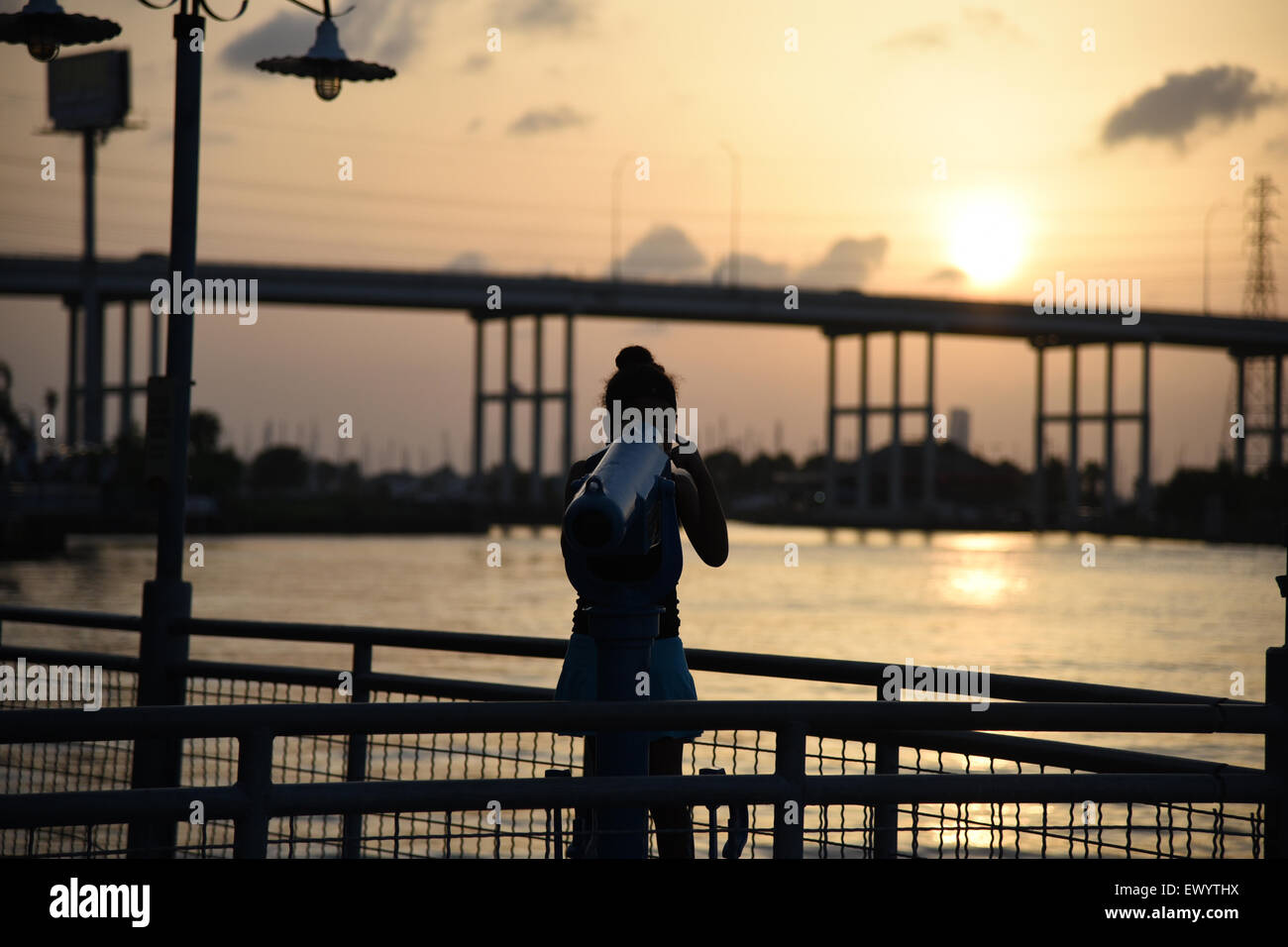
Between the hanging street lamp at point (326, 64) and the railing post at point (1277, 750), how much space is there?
727 cm

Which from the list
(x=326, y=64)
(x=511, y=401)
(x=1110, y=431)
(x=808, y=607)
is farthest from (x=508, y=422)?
(x=326, y=64)

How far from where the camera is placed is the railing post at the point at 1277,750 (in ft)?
12.1

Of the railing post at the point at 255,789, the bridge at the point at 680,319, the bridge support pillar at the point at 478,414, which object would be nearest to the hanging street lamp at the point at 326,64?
the railing post at the point at 255,789

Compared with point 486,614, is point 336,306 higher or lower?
higher

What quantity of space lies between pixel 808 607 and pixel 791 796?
1427 inches

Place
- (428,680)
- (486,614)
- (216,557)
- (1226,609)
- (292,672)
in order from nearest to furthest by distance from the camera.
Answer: (428,680) → (292,672) → (486,614) → (1226,609) → (216,557)

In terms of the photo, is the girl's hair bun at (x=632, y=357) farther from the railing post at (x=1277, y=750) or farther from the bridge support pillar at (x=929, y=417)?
the bridge support pillar at (x=929, y=417)

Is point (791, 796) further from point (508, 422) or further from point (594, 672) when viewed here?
point (508, 422)

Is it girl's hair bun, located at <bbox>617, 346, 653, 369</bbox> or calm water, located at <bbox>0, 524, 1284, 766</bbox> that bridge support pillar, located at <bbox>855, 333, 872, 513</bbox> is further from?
girl's hair bun, located at <bbox>617, 346, 653, 369</bbox>

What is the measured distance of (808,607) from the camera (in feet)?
130

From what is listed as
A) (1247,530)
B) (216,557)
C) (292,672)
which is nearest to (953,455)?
(1247,530)
